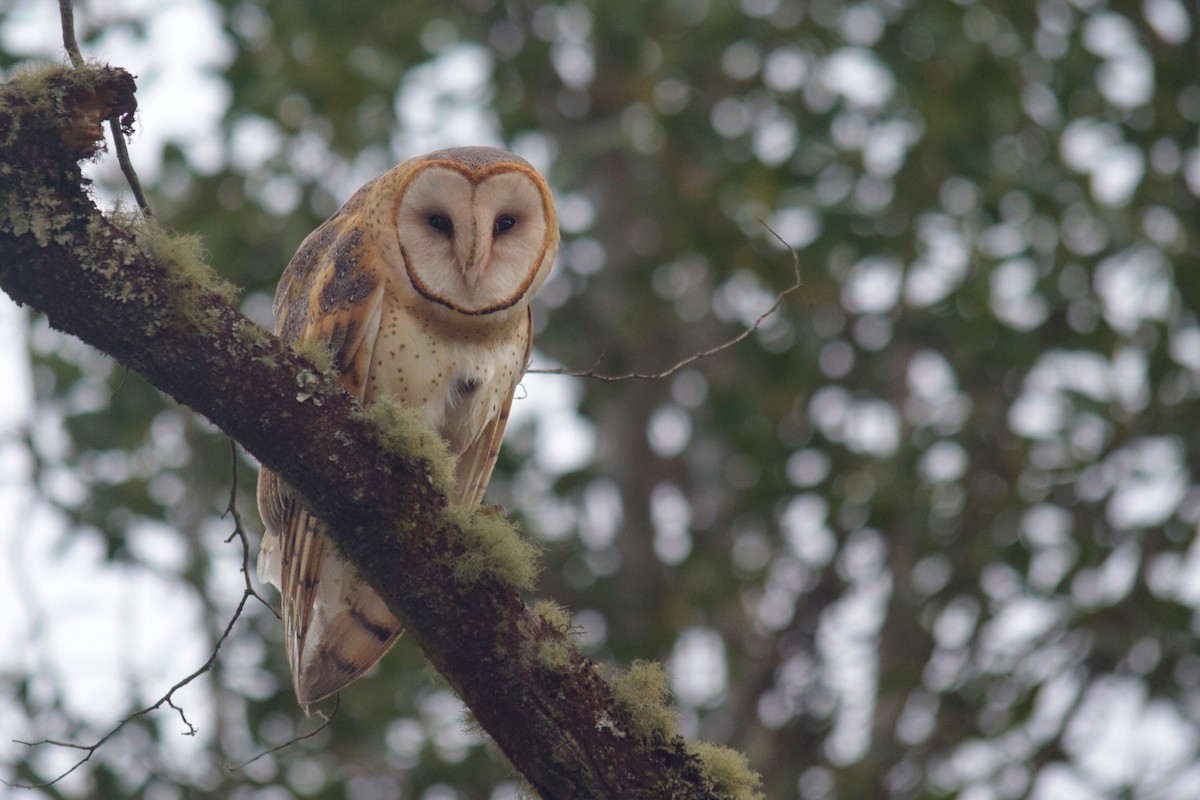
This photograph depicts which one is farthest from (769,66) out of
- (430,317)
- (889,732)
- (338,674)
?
(338,674)

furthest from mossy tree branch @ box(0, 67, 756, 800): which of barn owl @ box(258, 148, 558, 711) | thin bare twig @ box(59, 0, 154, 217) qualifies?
barn owl @ box(258, 148, 558, 711)

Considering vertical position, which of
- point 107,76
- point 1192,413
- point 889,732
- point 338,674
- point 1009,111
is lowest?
point 1192,413

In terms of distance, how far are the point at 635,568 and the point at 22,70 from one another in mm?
4248

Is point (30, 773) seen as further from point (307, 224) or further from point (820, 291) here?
point (820, 291)

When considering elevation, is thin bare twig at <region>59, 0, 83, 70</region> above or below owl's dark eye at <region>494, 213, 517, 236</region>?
above

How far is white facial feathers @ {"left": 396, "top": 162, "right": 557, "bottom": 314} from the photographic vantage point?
265cm

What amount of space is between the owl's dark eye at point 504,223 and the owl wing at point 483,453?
238 millimetres

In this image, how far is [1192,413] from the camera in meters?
4.93

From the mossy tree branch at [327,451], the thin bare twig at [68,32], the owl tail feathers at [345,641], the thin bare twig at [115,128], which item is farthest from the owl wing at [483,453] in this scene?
the thin bare twig at [68,32]

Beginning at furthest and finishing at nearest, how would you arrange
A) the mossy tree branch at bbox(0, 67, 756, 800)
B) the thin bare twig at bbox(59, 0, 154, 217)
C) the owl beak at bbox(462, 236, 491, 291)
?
the owl beak at bbox(462, 236, 491, 291) → the thin bare twig at bbox(59, 0, 154, 217) → the mossy tree branch at bbox(0, 67, 756, 800)

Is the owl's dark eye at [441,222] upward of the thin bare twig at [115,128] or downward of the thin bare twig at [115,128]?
downward

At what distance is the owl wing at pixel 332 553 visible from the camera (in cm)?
263

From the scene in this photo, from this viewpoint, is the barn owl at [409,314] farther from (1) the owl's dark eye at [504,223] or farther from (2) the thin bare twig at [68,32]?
(2) the thin bare twig at [68,32]

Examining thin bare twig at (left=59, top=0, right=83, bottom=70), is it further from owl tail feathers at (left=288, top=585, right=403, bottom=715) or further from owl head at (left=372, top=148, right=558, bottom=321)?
owl tail feathers at (left=288, top=585, right=403, bottom=715)
